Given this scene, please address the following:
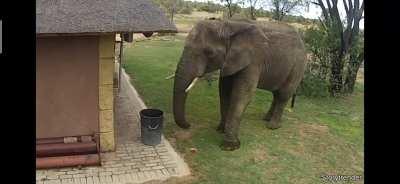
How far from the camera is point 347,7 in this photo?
1303 centimetres

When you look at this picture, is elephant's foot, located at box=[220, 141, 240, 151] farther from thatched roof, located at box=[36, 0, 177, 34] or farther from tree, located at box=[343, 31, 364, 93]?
tree, located at box=[343, 31, 364, 93]

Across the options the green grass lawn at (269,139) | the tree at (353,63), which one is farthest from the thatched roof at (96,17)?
the tree at (353,63)

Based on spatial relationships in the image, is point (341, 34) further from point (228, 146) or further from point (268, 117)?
point (228, 146)

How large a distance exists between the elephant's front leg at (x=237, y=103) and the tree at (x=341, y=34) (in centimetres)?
622

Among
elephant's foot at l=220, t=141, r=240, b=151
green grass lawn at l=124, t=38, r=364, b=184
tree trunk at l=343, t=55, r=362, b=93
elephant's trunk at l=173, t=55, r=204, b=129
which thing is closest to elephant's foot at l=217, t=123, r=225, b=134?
green grass lawn at l=124, t=38, r=364, b=184

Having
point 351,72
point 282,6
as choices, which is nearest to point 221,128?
point 351,72

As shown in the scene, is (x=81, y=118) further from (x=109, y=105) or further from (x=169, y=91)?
(x=169, y=91)

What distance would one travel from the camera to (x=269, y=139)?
8742mm

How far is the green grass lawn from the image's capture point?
712 cm

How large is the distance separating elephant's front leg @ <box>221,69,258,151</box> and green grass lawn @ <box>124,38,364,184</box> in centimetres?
25

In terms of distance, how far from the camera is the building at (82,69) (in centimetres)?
621
